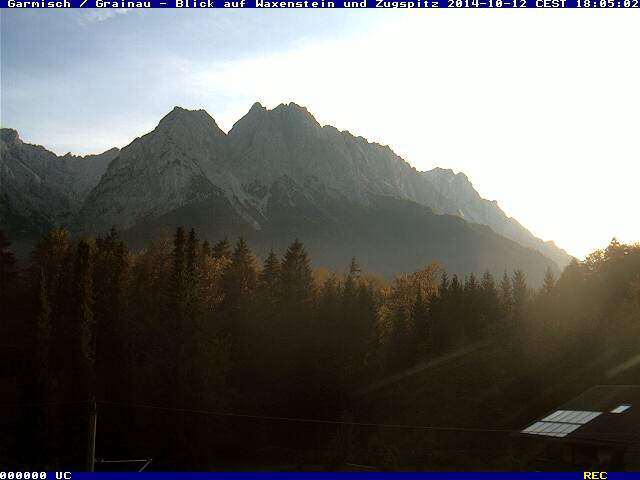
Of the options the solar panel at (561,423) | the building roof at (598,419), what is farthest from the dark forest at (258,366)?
the building roof at (598,419)

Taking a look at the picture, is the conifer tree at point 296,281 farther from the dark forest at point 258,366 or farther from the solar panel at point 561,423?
the solar panel at point 561,423

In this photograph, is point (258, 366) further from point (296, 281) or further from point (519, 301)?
point (519, 301)

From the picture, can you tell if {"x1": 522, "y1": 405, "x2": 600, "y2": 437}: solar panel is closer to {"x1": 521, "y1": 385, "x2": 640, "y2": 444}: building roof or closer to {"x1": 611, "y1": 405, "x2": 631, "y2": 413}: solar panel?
{"x1": 521, "y1": 385, "x2": 640, "y2": 444}: building roof

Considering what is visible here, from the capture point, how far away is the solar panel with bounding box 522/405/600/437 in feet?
105

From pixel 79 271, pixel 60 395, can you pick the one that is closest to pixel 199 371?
pixel 60 395

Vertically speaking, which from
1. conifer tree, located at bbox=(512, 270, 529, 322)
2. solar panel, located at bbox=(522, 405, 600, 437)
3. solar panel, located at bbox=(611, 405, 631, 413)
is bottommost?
solar panel, located at bbox=(522, 405, 600, 437)

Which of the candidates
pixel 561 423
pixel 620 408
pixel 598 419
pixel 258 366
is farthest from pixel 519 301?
pixel 598 419

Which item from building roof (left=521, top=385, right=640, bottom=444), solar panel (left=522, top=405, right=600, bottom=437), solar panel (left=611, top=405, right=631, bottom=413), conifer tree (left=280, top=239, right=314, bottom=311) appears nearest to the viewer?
building roof (left=521, top=385, right=640, bottom=444)

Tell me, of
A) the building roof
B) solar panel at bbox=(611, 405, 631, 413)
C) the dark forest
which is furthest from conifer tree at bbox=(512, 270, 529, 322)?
solar panel at bbox=(611, 405, 631, 413)

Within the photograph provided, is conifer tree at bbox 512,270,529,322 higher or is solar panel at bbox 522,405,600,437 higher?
conifer tree at bbox 512,270,529,322

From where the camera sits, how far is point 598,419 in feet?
105

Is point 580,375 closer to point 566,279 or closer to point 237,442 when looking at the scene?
point 566,279

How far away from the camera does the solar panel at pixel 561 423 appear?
32.0 metres

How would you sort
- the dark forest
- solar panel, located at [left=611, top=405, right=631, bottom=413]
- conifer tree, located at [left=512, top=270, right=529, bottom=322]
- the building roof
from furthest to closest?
1. conifer tree, located at [left=512, top=270, right=529, bottom=322]
2. the dark forest
3. solar panel, located at [left=611, top=405, right=631, bottom=413]
4. the building roof
